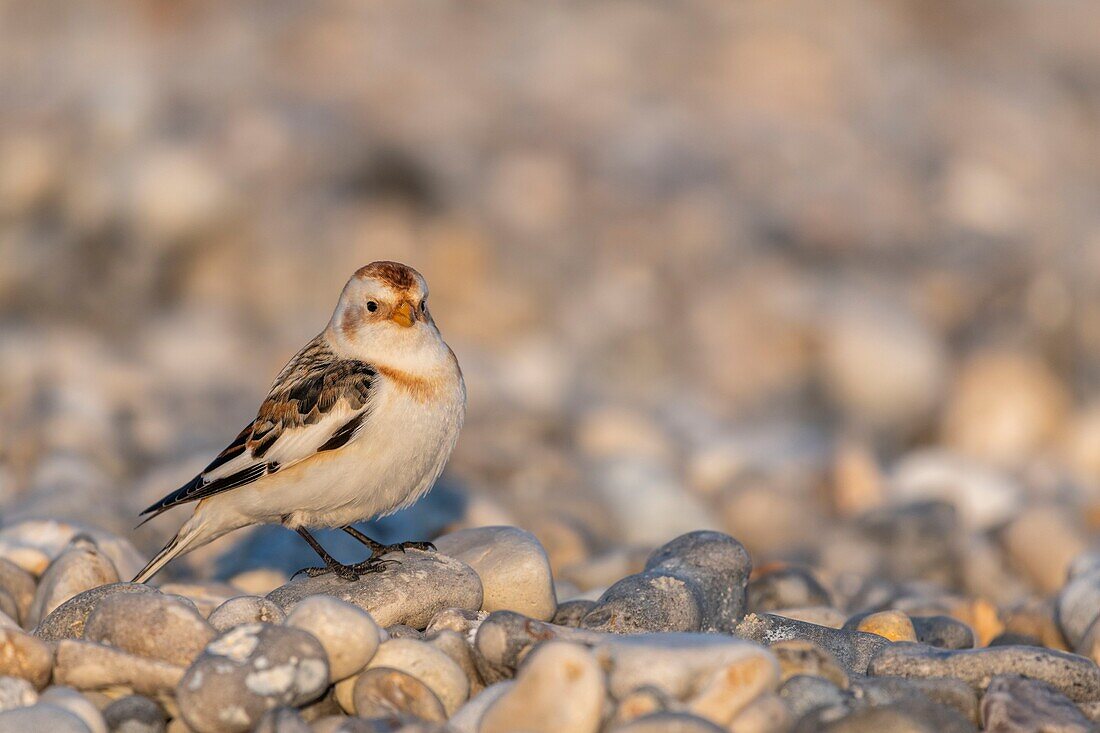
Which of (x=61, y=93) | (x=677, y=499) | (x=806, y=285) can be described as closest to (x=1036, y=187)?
(x=806, y=285)

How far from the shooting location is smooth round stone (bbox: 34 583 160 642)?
4.18 metres

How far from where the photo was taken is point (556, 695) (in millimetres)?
3273

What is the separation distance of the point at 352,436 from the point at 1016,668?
230 cm

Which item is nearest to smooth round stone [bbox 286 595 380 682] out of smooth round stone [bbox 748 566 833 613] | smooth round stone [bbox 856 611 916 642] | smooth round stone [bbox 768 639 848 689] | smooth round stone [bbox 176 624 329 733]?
smooth round stone [bbox 176 624 329 733]

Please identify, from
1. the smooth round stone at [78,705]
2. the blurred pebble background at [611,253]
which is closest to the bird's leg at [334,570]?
the blurred pebble background at [611,253]

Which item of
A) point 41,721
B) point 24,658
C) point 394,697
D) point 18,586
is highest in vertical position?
point 18,586

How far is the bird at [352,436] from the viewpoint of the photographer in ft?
16.1

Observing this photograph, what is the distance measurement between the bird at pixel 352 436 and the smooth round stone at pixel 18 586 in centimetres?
49

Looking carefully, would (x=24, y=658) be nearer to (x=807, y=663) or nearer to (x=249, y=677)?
(x=249, y=677)

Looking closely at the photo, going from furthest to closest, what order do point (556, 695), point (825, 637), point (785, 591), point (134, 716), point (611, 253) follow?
point (611, 253) < point (785, 591) < point (825, 637) < point (134, 716) < point (556, 695)

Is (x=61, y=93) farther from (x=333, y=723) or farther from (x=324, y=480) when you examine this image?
(x=333, y=723)

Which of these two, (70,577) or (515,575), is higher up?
(515,575)

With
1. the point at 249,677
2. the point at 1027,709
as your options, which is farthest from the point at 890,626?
the point at 249,677

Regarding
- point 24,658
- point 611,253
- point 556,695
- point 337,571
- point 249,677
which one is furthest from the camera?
point 611,253
